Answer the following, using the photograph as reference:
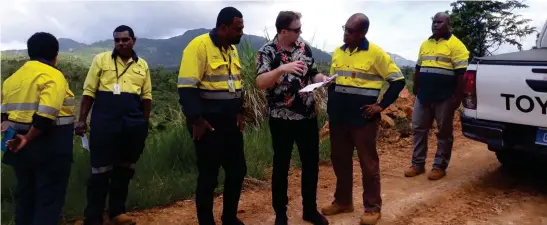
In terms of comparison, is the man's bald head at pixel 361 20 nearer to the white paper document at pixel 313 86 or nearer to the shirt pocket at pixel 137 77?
the white paper document at pixel 313 86

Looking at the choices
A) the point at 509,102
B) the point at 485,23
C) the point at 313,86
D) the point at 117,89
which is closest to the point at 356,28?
the point at 313,86

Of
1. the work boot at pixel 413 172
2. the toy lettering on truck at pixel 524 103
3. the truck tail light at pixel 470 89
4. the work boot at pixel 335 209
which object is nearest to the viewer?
the toy lettering on truck at pixel 524 103

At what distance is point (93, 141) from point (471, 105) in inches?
137

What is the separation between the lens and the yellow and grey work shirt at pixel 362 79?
12.9ft

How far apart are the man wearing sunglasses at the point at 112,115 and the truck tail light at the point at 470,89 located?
9.99ft

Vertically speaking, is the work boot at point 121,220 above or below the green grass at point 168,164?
below

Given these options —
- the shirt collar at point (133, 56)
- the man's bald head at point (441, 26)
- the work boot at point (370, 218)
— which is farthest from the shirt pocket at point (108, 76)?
the man's bald head at point (441, 26)

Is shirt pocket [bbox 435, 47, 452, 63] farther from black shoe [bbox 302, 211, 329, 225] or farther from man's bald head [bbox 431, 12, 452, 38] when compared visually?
black shoe [bbox 302, 211, 329, 225]

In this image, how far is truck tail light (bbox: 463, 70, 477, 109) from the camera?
4713 millimetres

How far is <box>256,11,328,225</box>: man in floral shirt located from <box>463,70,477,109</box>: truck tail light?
5.60 ft

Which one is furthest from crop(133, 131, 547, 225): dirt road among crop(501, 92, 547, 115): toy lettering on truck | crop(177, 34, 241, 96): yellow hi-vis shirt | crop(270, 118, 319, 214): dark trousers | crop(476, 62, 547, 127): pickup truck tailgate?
crop(177, 34, 241, 96): yellow hi-vis shirt

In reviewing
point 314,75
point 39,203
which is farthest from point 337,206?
point 39,203

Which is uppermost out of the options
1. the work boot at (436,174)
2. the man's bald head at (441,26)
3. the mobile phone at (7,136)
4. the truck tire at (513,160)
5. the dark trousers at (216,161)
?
the man's bald head at (441,26)

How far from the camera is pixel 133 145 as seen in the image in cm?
411
